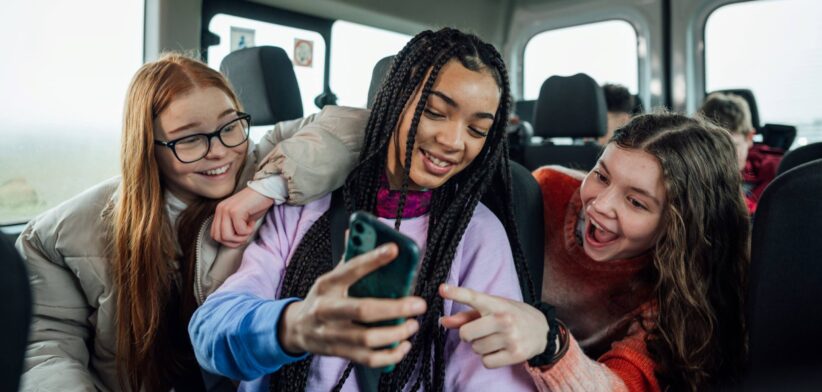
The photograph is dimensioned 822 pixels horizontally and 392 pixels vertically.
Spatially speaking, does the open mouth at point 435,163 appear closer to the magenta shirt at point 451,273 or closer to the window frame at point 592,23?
the magenta shirt at point 451,273

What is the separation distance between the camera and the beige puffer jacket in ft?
3.55

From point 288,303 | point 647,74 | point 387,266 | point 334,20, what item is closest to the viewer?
point 387,266

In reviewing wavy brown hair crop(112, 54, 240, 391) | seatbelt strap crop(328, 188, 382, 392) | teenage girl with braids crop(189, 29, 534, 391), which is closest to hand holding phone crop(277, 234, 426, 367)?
teenage girl with braids crop(189, 29, 534, 391)

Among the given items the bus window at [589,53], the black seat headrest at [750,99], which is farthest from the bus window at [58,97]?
the black seat headrest at [750,99]

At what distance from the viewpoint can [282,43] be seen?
8.49 ft

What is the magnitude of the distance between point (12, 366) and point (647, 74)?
3.73 meters

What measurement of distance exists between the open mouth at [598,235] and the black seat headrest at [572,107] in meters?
1.34

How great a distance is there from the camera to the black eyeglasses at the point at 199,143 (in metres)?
1.17

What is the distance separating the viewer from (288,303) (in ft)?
2.45

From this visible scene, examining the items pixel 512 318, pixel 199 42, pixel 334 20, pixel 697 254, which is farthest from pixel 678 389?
pixel 334 20

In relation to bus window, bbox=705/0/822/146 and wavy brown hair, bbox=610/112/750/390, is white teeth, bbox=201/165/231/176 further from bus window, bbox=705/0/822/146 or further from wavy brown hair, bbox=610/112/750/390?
bus window, bbox=705/0/822/146

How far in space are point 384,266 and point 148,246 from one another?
735mm

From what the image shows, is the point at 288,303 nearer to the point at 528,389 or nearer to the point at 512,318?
the point at 512,318

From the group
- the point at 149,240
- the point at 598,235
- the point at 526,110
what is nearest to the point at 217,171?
the point at 149,240
